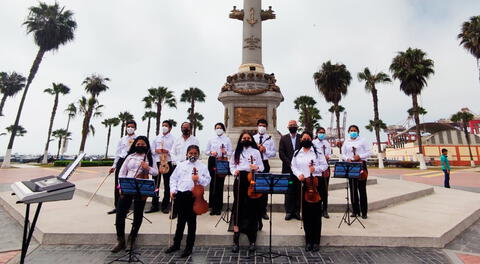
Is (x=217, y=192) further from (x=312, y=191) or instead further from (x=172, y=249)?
(x=312, y=191)

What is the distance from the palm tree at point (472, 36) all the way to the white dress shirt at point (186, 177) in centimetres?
3329

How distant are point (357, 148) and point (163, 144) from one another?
519cm

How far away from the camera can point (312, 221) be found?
4188mm

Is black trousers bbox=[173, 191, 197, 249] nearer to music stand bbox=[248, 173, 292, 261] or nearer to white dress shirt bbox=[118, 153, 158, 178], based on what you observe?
white dress shirt bbox=[118, 153, 158, 178]

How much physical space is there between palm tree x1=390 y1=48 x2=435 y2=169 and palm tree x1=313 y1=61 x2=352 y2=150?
599cm

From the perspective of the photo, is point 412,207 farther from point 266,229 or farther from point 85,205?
point 85,205

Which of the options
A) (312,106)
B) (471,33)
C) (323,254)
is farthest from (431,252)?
(312,106)

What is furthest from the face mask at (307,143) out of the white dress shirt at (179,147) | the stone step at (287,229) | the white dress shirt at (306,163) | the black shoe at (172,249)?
the black shoe at (172,249)

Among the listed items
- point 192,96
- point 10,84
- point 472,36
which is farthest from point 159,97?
point 472,36

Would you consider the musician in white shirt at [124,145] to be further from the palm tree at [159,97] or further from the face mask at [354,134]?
the palm tree at [159,97]

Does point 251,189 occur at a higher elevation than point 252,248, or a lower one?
higher

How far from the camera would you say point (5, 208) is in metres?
7.25

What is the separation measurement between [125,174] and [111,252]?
4.58 ft

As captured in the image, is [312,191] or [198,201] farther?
[312,191]
